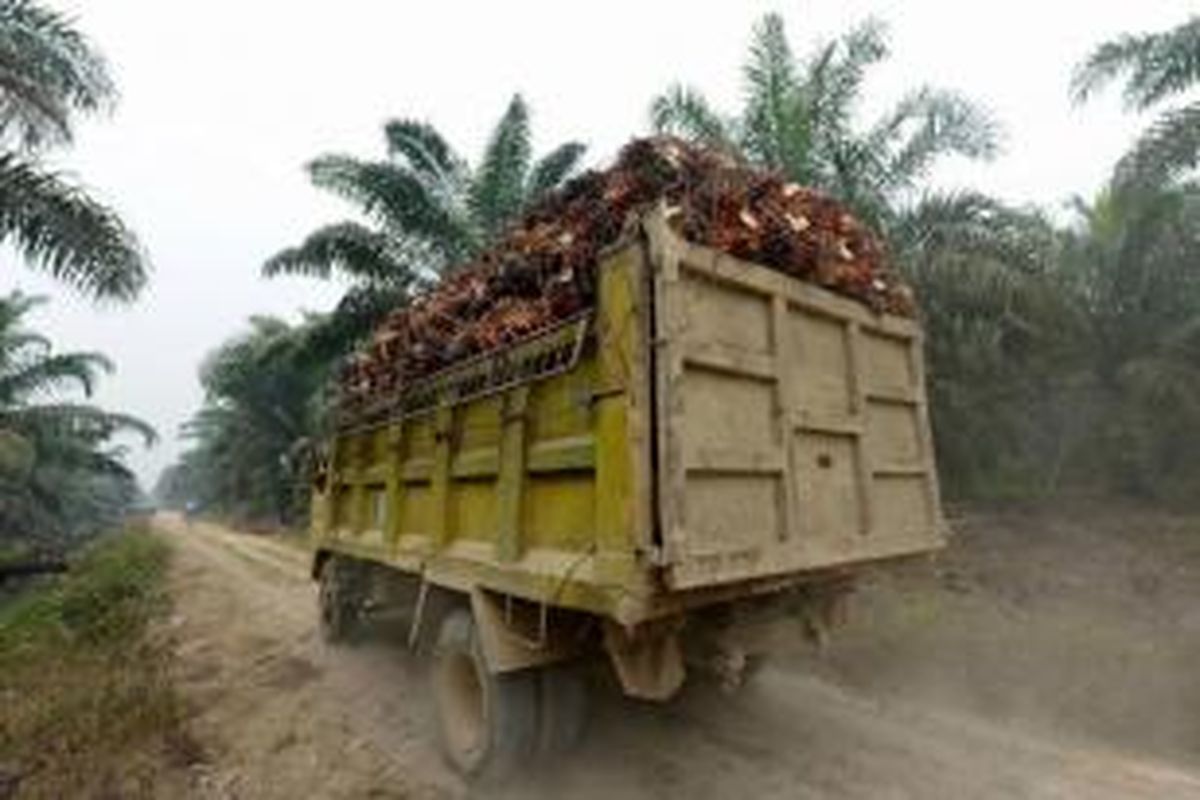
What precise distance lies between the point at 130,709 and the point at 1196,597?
9.26 meters

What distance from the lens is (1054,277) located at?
13.8m

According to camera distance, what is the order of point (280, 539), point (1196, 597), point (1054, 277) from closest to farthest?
point (1196, 597) < point (1054, 277) < point (280, 539)

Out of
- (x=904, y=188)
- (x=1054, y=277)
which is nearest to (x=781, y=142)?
(x=904, y=188)

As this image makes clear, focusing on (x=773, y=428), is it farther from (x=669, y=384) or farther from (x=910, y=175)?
(x=910, y=175)

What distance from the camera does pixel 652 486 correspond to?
4117 mm

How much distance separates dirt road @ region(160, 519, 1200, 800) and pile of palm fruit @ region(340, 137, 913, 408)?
2362 millimetres

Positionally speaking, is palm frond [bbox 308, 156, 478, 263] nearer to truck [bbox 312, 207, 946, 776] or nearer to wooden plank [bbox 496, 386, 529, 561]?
truck [bbox 312, 207, 946, 776]

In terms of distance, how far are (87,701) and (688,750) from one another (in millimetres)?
4932

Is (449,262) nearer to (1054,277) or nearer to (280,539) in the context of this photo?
(1054,277)

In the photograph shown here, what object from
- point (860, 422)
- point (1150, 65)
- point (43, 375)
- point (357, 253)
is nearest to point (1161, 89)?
point (1150, 65)

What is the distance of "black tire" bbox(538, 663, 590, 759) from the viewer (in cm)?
527

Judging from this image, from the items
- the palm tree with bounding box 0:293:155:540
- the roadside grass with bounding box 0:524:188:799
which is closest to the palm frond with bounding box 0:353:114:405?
A: the palm tree with bounding box 0:293:155:540

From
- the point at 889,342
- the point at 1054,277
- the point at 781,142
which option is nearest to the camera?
the point at 889,342

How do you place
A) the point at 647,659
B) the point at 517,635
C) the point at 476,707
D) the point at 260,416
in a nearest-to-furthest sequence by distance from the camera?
the point at 647,659 → the point at 517,635 → the point at 476,707 → the point at 260,416
